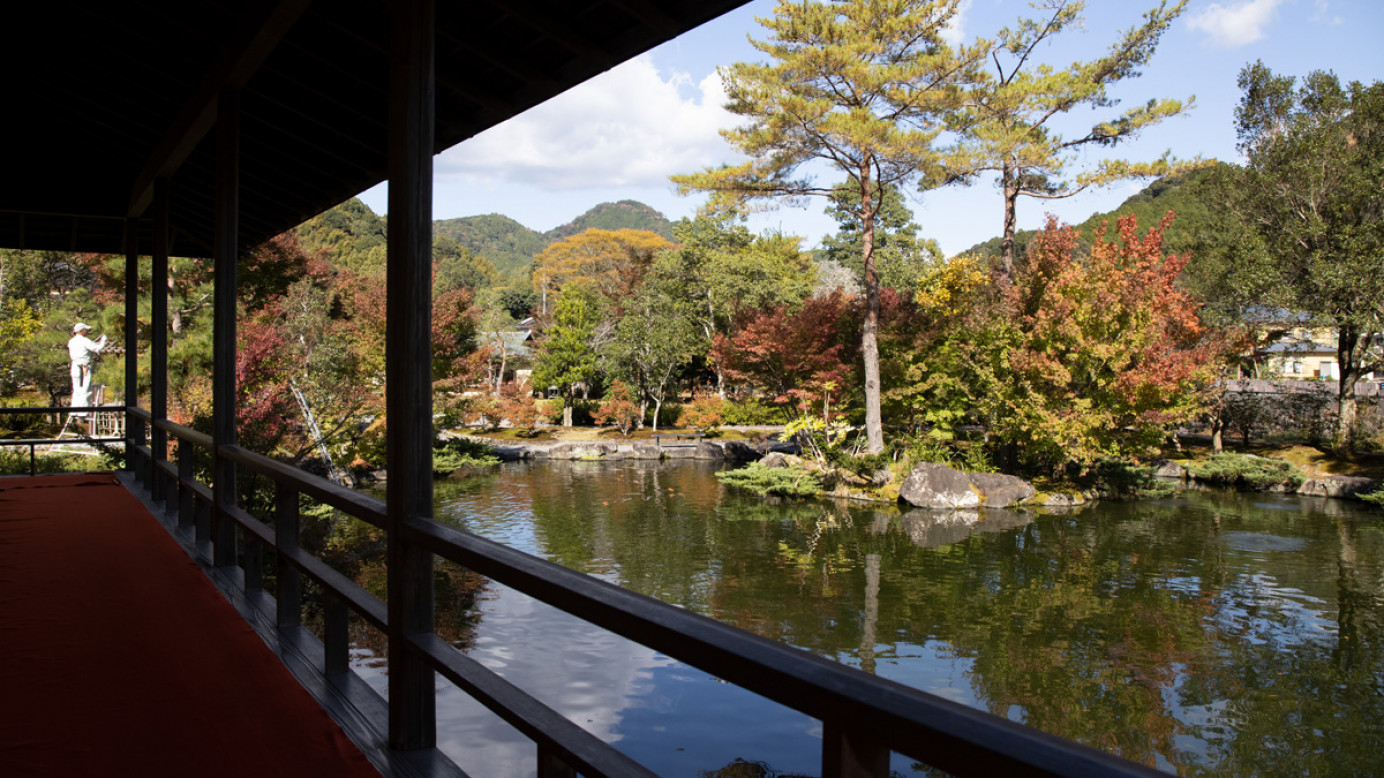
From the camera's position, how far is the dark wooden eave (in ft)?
8.67

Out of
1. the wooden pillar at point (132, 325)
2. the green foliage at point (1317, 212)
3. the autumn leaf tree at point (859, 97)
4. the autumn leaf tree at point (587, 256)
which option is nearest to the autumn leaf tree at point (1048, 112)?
the autumn leaf tree at point (859, 97)

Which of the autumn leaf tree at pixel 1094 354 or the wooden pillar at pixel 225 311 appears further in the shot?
the autumn leaf tree at pixel 1094 354

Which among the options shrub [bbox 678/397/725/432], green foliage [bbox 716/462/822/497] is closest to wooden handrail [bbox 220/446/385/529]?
green foliage [bbox 716/462/822/497]

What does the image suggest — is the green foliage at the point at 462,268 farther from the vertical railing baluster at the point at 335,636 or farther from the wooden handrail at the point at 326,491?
the vertical railing baluster at the point at 335,636

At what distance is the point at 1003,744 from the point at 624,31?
7.02 ft

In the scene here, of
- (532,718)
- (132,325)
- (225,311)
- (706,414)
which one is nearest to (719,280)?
(706,414)

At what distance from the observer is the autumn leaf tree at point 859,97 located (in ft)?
52.3

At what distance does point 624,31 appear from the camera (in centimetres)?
244

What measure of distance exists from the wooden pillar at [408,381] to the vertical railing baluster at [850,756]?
153cm

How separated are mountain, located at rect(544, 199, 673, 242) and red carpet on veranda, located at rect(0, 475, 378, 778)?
3891 inches

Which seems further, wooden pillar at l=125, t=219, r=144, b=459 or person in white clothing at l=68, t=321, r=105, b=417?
person in white clothing at l=68, t=321, r=105, b=417

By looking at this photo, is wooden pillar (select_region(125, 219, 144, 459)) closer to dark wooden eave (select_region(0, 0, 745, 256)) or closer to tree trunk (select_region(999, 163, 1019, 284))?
dark wooden eave (select_region(0, 0, 745, 256))

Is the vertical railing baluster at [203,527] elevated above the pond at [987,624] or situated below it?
above

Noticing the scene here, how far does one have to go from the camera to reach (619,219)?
105m
